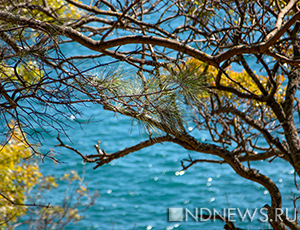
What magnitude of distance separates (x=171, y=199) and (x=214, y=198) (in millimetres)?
628

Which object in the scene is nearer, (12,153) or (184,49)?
(184,49)

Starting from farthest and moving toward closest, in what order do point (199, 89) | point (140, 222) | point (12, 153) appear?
1. point (140, 222)
2. point (12, 153)
3. point (199, 89)

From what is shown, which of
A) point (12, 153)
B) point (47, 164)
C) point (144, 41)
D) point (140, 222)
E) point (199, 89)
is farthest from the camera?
point (47, 164)

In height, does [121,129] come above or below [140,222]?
above

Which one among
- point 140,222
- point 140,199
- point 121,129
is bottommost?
point 140,222

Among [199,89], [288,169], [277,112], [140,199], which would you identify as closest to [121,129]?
[140,199]

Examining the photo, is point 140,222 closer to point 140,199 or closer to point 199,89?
point 140,199

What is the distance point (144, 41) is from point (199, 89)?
12.0 inches

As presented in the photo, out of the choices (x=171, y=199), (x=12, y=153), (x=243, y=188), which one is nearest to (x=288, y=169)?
(x=243, y=188)

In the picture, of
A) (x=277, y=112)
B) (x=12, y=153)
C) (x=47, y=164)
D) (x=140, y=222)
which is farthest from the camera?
(x=47, y=164)

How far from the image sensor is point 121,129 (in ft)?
19.5

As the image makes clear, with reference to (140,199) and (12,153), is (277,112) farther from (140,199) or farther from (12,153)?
(140,199)

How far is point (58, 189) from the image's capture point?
18.0 feet

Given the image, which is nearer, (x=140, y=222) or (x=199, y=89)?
(x=199, y=89)
